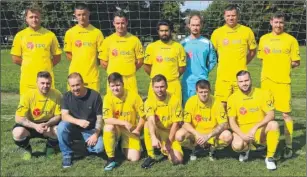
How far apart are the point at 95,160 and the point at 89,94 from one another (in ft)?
2.60

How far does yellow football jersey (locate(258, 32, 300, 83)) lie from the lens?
5344 mm

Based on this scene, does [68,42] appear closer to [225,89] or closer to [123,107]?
[123,107]

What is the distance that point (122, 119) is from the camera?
196 inches

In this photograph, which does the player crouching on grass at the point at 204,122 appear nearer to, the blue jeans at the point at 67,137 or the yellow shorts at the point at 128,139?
the yellow shorts at the point at 128,139

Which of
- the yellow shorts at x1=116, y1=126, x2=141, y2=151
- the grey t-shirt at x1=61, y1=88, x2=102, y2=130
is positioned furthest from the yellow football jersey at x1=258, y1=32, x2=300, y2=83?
the grey t-shirt at x1=61, y1=88, x2=102, y2=130

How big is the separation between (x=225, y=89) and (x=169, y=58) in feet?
2.96

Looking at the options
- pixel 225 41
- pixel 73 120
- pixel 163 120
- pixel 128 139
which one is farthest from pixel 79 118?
pixel 225 41

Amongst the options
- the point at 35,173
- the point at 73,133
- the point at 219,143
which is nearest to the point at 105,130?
the point at 73,133

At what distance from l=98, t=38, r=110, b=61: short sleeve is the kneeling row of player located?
792 millimetres

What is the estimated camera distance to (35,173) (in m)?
4.53

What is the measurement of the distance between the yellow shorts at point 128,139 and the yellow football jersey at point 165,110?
328 millimetres

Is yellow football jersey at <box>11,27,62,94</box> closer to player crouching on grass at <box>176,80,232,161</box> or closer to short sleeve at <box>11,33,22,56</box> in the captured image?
short sleeve at <box>11,33,22,56</box>

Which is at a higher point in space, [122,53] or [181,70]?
[122,53]

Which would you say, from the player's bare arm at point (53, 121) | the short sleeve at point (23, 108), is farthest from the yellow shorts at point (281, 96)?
the short sleeve at point (23, 108)
